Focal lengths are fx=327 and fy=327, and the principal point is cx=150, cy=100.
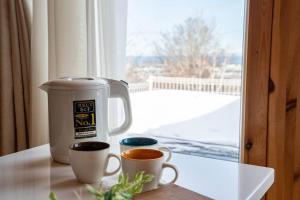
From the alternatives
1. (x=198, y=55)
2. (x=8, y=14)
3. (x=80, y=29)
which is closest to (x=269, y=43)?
(x=198, y=55)

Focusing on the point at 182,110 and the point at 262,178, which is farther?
the point at 182,110

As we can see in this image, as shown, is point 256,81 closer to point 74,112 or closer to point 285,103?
point 285,103

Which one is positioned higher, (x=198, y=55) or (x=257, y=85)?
(x=198, y=55)

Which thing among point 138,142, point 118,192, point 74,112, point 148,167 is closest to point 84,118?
point 74,112

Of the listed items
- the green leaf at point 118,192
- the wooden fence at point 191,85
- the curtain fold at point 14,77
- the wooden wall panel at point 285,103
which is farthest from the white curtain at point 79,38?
the green leaf at point 118,192

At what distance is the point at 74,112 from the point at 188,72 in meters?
0.70

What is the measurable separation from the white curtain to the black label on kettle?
49 centimetres

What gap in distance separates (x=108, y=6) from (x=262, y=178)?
89 centimetres

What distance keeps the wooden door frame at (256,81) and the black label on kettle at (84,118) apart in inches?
25.0

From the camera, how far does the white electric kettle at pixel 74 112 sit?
836 millimetres

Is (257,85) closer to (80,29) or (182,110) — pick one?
(182,110)

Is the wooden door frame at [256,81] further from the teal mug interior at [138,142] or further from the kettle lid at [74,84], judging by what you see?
the kettle lid at [74,84]

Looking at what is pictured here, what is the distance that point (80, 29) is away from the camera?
1.31m

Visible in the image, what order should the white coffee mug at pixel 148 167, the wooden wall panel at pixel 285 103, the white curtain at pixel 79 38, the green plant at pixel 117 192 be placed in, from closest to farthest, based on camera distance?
the green plant at pixel 117 192
the white coffee mug at pixel 148 167
the wooden wall panel at pixel 285 103
the white curtain at pixel 79 38
